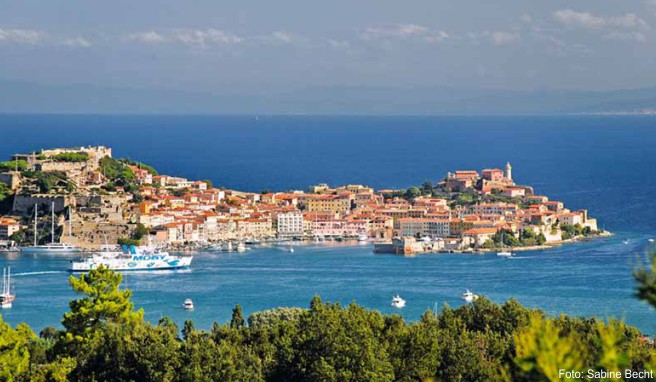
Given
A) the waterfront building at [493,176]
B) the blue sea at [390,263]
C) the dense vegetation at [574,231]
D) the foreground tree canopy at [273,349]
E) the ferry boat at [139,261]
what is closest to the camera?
the foreground tree canopy at [273,349]

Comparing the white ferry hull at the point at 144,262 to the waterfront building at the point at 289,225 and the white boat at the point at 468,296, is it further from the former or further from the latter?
the white boat at the point at 468,296

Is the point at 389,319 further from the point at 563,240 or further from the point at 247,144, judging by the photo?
the point at 247,144

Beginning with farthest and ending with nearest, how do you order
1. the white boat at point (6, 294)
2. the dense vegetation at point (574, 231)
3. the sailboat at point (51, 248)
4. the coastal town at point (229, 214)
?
the dense vegetation at point (574, 231)
the coastal town at point (229, 214)
the sailboat at point (51, 248)
the white boat at point (6, 294)

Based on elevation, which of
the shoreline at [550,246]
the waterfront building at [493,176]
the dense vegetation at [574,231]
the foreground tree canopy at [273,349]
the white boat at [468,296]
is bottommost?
the foreground tree canopy at [273,349]

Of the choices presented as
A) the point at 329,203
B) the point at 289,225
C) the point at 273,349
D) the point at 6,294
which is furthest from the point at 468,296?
the point at 329,203

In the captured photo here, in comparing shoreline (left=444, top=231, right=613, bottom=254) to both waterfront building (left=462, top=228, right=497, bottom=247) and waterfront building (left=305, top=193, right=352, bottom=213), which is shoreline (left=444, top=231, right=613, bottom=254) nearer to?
waterfront building (left=462, top=228, right=497, bottom=247)

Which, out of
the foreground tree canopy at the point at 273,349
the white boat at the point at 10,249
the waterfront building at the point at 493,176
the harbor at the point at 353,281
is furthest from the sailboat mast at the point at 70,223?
the foreground tree canopy at the point at 273,349
